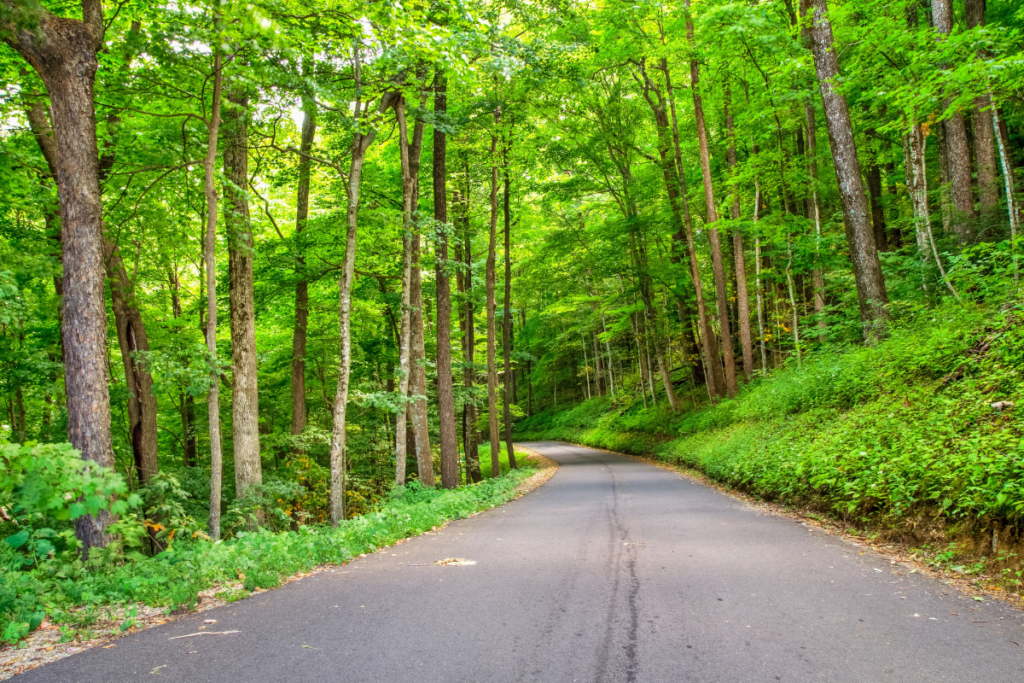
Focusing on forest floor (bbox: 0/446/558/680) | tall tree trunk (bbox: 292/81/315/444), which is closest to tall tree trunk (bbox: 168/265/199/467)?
tall tree trunk (bbox: 292/81/315/444)

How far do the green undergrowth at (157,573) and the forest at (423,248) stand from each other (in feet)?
0.12

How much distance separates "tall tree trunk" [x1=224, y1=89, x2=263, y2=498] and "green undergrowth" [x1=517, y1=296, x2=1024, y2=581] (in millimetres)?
9710

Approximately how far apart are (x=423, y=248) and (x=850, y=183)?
36.9 ft

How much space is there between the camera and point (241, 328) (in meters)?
10.6

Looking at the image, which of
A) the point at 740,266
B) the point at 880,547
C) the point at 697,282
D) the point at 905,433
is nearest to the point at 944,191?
the point at 740,266

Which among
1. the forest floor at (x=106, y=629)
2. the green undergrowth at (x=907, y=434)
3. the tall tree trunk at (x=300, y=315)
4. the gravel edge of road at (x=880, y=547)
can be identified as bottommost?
the gravel edge of road at (x=880, y=547)

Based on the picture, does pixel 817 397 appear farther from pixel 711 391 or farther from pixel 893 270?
pixel 711 391

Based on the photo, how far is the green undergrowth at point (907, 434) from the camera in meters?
5.54

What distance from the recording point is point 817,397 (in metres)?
12.0

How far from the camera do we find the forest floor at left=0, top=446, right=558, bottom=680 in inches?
149

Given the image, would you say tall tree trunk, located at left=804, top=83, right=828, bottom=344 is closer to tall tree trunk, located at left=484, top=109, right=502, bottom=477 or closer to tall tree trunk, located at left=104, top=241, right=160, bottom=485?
tall tree trunk, located at left=484, top=109, right=502, bottom=477

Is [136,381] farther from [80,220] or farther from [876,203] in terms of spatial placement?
[876,203]

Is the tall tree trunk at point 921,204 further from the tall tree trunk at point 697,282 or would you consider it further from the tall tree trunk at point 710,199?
the tall tree trunk at point 697,282

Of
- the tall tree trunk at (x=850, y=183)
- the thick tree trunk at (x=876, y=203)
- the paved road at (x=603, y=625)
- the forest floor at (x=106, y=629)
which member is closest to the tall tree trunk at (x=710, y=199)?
the tall tree trunk at (x=850, y=183)
